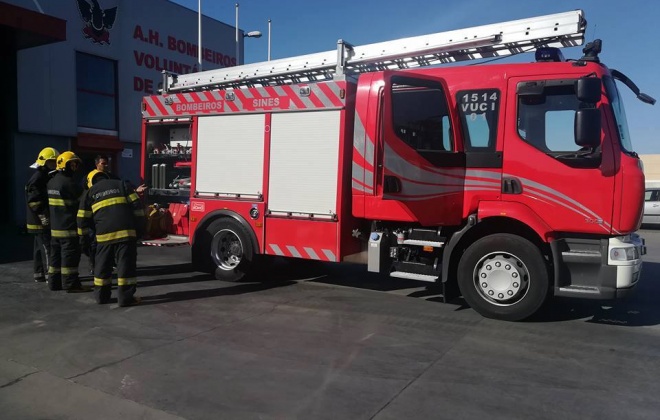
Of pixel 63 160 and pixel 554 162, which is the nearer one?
pixel 554 162

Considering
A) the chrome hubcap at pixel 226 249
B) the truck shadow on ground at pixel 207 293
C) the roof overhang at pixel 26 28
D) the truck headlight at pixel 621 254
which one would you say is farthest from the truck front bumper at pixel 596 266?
the roof overhang at pixel 26 28

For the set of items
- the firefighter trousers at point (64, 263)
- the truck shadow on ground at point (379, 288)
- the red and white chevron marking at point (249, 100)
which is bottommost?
the truck shadow on ground at point (379, 288)

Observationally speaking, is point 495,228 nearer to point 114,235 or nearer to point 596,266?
point 596,266

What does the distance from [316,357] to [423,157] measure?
108 inches

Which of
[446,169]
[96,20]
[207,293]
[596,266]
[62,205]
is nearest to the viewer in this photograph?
[596,266]

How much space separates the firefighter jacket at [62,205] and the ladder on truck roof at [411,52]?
9.74 ft

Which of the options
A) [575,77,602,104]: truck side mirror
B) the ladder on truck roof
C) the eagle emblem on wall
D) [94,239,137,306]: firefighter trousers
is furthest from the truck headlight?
the eagle emblem on wall

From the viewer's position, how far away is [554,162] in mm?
5586

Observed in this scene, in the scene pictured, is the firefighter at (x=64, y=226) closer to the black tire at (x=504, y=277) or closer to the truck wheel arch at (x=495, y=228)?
the truck wheel arch at (x=495, y=228)

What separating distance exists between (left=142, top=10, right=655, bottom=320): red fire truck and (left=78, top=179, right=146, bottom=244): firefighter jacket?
154 centimetres

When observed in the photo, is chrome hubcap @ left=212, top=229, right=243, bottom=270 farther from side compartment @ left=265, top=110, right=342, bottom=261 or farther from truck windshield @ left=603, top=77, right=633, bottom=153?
truck windshield @ left=603, top=77, right=633, bottom=153

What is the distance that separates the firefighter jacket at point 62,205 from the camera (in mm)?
6969

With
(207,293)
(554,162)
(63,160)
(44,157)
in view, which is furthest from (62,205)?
(554,162)

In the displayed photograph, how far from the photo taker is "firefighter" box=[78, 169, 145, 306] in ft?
20.8
